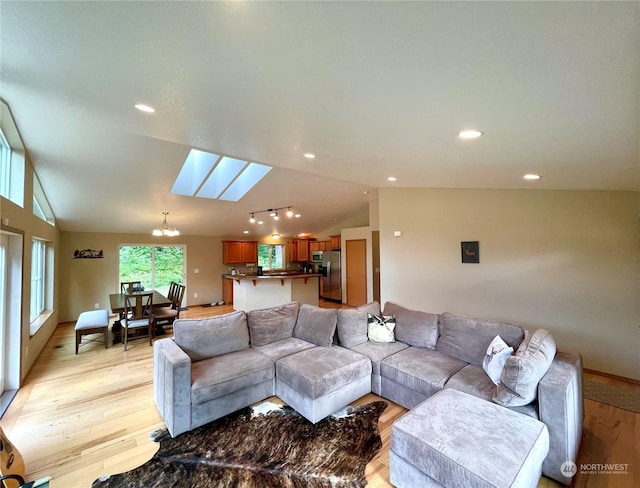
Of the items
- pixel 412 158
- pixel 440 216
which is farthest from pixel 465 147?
pixel 440 216

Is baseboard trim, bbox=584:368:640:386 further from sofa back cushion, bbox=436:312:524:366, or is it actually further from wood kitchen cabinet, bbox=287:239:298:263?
wood kitchen cabinet, bbox=287:239:298:263

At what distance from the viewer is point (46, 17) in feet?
3.80

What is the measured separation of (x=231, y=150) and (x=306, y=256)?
23.0 ft

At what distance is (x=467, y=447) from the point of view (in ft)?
5.12

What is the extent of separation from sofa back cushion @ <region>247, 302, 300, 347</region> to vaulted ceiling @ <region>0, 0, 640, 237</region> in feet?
6.29

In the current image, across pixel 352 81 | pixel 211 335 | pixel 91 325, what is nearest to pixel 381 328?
pixel 211 335

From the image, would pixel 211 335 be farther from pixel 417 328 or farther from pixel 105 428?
pixel 417 328

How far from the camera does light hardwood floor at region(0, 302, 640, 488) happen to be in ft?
6.47

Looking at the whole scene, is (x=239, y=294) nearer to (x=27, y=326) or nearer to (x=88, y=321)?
(x=88, y=321)

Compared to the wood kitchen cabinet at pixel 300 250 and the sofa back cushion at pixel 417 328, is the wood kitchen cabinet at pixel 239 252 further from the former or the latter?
the sofa back cushion at pixel 417 328

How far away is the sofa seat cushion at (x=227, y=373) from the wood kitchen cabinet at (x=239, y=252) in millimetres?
5998

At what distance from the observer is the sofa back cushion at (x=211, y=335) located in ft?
9.19

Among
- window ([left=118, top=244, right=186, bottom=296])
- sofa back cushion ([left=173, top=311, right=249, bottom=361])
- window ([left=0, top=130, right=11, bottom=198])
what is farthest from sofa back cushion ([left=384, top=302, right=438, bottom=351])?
window ([left=118, top=244, right=186, bottom=296])

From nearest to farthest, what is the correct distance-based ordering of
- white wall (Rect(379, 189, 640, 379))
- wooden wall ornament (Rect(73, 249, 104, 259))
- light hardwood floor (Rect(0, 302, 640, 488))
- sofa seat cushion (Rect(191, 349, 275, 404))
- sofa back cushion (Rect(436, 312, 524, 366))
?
light hardwood floor (Rect(0, 302, 640, 488)) → sofa seat cushion (Rect(191, 349, 275, 404)) → sofa back cushion (Rect(436, 312, 524, 366)) → white wall (Rect(379, 189, 640, 379)) → wooden wall ornament (Rect(73, 249, 104, 259))
